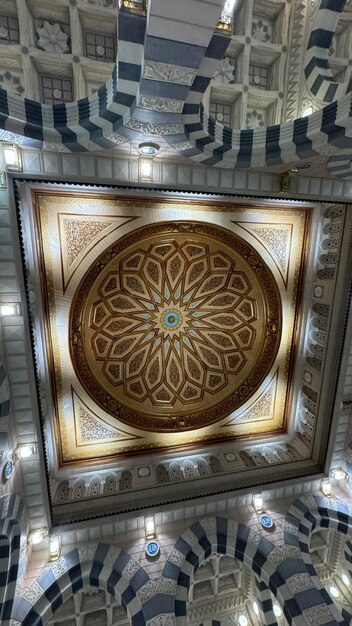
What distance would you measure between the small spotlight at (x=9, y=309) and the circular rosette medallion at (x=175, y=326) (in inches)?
50.8

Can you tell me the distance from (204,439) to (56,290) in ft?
16.5

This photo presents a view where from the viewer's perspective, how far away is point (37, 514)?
206 inches

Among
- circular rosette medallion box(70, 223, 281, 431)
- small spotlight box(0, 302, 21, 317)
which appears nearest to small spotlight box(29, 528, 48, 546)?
circular rosette medallion box(70, 223, 281, 431)

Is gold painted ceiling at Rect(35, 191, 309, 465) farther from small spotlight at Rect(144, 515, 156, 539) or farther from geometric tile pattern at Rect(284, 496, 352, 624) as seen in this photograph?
geometric tile pattern at Rect(284, 496, 352, 624)

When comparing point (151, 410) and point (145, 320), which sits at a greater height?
point (145, 320)

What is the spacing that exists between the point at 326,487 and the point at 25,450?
676 centimetres

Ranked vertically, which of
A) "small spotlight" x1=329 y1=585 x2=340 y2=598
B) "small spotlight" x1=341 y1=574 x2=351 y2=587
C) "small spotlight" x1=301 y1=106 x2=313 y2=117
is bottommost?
"small spotlight" x1=329 y1=585 x2=340 y2=598

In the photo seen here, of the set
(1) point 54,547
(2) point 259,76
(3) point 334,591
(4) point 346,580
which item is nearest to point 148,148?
(2) point 259,76

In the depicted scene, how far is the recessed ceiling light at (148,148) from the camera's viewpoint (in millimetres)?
4043

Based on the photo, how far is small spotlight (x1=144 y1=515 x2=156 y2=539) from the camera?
550 cm

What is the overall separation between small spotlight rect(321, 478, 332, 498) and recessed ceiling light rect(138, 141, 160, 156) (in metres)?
7.94

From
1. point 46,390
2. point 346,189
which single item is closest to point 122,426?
point 46,390

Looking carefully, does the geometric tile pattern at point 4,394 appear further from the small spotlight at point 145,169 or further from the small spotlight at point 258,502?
the small spotlight at point 258,502

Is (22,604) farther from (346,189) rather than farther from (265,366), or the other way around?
(346,189)
